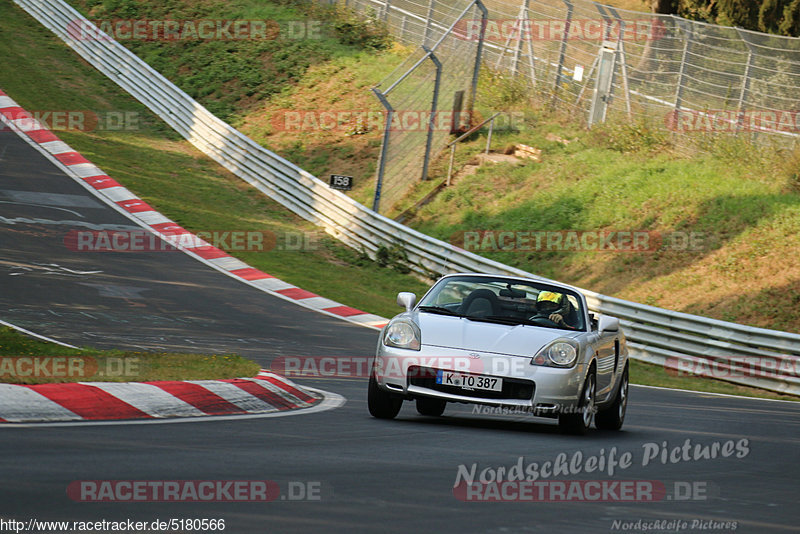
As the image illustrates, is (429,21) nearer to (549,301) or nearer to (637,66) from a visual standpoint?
(637,66)

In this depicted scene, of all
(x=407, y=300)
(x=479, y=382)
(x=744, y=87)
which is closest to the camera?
(x=479, y=382)

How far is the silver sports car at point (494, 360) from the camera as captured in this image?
8.80 m

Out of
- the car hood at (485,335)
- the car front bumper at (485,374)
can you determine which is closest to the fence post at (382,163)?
the car hood at (485,335)

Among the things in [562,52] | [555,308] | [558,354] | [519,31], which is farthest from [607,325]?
[519,31]

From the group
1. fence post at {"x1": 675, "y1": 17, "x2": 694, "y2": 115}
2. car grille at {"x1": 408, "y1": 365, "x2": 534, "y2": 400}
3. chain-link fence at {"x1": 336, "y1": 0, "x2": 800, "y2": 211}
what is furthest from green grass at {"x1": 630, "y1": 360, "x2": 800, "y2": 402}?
fence post at {"x1": 675, "y1": 17, "x2": 694, "y2": 115}

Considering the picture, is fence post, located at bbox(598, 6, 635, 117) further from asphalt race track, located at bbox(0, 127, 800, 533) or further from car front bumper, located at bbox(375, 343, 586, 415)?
car front bumper, located at bbox(375, 343, 586, 415)

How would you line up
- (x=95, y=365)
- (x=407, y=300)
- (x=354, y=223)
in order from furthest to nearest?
(x=354, y=223) → (x=407, y=300) → (x=95, y=365)

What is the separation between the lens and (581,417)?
9.14 metres

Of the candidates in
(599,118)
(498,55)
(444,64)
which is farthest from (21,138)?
(599,118)

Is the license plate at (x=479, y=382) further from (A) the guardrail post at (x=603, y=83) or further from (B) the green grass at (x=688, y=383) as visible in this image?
(A) the guardrail post at (x=603, y=83)

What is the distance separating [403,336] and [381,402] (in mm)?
572

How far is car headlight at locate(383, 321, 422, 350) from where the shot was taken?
9054mm

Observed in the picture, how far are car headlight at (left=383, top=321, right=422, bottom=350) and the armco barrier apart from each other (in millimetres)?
10038

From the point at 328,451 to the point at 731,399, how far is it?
10.0 m
